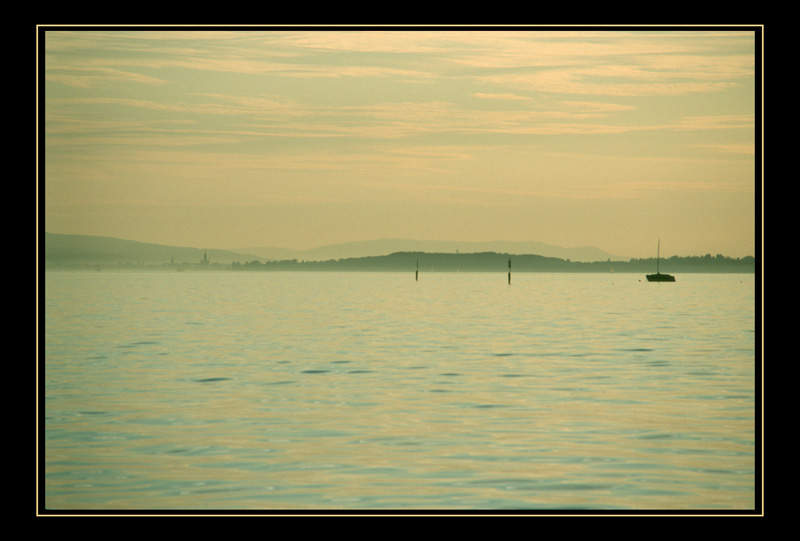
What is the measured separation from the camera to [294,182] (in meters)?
49.8

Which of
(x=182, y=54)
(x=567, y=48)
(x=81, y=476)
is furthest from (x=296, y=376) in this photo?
(x=567, y=48)

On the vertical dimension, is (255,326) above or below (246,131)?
below

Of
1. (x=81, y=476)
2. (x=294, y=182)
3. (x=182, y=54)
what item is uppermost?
(x=182, y=54)

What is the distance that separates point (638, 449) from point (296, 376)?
1101 centimetres

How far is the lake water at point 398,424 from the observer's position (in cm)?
1251

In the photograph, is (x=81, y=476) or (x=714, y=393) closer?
(x=81, y=476)

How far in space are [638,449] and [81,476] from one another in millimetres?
8580

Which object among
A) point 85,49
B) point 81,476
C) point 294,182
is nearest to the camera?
point 81,476

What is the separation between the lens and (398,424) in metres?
16.9

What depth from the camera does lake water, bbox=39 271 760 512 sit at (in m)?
12.5

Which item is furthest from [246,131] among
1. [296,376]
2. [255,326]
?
[296,376]

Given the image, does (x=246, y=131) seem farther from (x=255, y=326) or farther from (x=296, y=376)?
(x=296, y=376)
